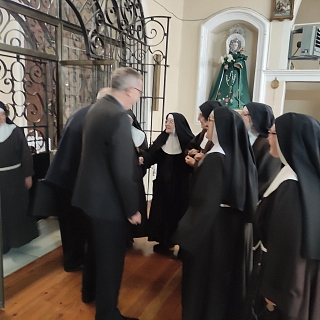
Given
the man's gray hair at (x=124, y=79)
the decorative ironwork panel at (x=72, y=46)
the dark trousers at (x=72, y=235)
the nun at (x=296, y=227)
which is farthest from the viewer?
the decorative ironwork panel at (x=72, y=46)

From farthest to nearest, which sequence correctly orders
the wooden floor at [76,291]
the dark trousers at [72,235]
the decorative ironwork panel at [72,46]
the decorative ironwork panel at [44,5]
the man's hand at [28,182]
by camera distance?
the decorative ironwork panel at [72,46] < the man's hand at [28,182] < the decorative ironwork panel at [44,5] < the dark trousers at [72,235] < the wooden floor at [76,291]

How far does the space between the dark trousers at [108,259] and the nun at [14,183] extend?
1.17m

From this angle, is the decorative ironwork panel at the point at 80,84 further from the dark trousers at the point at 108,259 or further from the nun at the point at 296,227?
the nun at the point at 296,227

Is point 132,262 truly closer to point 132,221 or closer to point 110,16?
point 132,221

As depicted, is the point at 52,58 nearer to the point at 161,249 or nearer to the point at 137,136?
the point at 137,136

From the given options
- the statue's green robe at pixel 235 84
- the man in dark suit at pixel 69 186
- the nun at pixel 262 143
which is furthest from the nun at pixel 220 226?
the statue's green robe at pixel 235 84

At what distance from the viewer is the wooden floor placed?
203 centimetres

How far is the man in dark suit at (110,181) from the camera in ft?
5.15

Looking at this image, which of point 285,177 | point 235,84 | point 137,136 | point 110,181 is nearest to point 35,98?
point 137,136

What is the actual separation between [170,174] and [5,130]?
4.52 feet

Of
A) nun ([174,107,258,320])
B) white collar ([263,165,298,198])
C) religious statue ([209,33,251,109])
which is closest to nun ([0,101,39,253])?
nun ([174,107,258,320])

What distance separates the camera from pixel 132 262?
8.87 feet

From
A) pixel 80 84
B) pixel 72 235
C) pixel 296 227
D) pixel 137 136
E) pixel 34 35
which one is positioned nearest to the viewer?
pixel 296 227

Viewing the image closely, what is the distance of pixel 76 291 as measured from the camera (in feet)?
7.36
